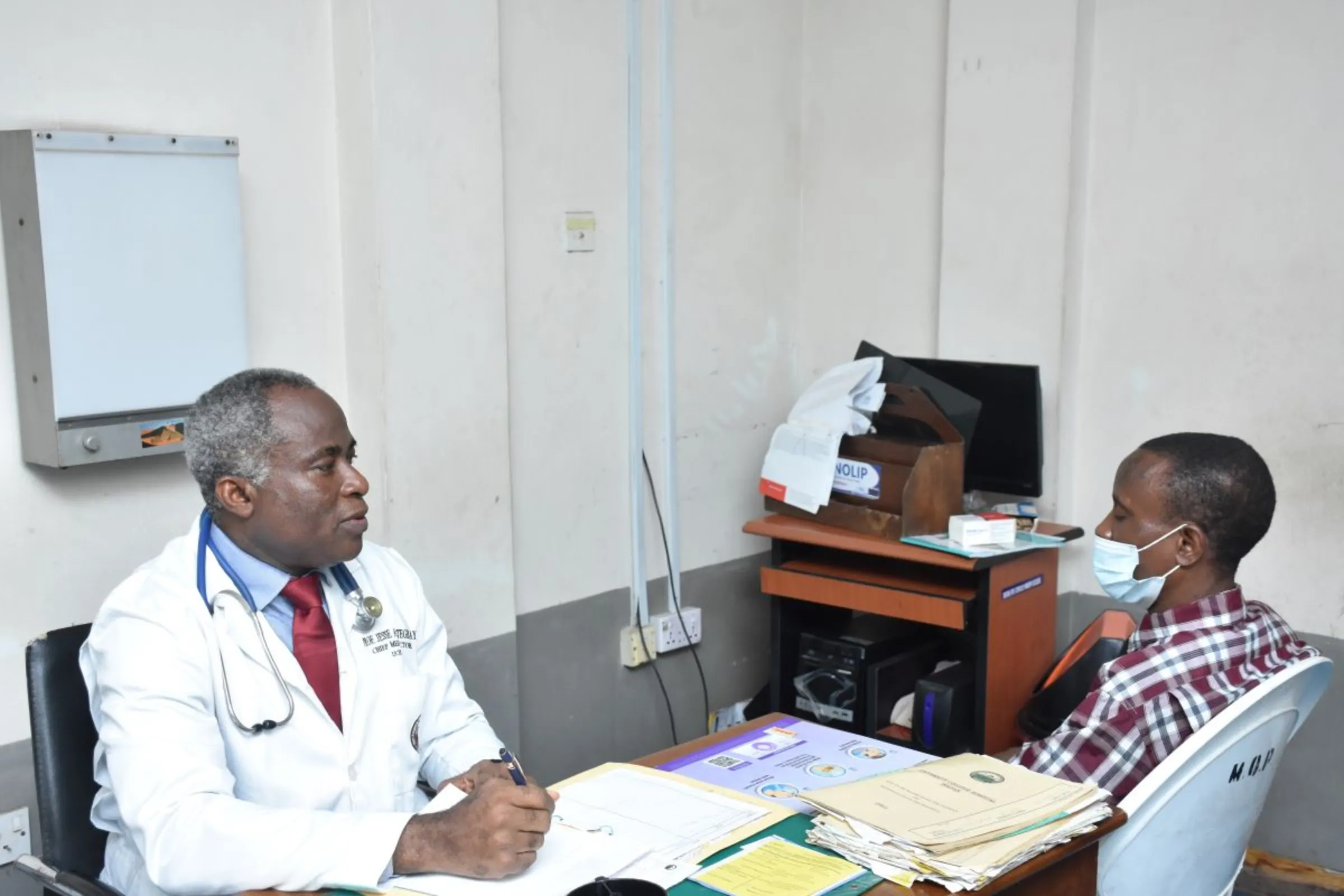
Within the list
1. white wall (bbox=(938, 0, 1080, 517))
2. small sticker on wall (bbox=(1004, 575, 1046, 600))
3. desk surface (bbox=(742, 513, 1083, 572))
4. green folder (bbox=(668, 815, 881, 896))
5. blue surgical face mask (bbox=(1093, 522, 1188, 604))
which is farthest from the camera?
white wall (bbox=(938, 0, 1080, 517))

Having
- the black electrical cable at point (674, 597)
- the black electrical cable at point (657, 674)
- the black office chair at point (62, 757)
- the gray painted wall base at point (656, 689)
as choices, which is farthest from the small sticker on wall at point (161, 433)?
the black electrical cable at point (657, 674)

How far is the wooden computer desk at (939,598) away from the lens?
3.27 metres

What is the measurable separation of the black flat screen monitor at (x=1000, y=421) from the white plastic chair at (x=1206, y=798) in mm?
1597

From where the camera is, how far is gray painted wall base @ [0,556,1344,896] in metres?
3.28

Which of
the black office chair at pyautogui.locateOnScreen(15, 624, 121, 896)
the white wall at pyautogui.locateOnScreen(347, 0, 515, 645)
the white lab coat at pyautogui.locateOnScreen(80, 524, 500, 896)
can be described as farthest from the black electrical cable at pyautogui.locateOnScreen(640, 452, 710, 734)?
the black office chair at pyautogui.locateOnScreen(15, 624, 121, 896)

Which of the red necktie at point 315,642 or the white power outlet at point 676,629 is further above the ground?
the red necktie at point 315,642

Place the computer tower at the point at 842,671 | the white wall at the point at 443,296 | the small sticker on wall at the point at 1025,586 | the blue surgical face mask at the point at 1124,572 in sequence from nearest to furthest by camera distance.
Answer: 1. the blue surgical face mask at the point at 1124,572
2. the white wall at the point at 443,296
3. the small sticker on wall at the point at 1025,586
4. the computer tower at the point at 842,671

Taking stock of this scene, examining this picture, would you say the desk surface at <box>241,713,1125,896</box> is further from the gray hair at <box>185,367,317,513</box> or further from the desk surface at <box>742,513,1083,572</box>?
the desk surface at <box>742,513,1083,572</box>

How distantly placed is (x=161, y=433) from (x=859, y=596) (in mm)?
1796

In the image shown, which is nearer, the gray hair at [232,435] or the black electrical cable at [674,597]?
the gray hair at [232,435]

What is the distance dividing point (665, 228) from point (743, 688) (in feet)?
4.92

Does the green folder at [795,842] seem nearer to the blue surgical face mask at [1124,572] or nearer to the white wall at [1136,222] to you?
the blue surgical face mask at [1124,572]

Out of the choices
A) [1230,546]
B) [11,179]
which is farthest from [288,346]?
[1230,546]

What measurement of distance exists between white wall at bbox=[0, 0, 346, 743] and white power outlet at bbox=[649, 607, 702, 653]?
1288mm
